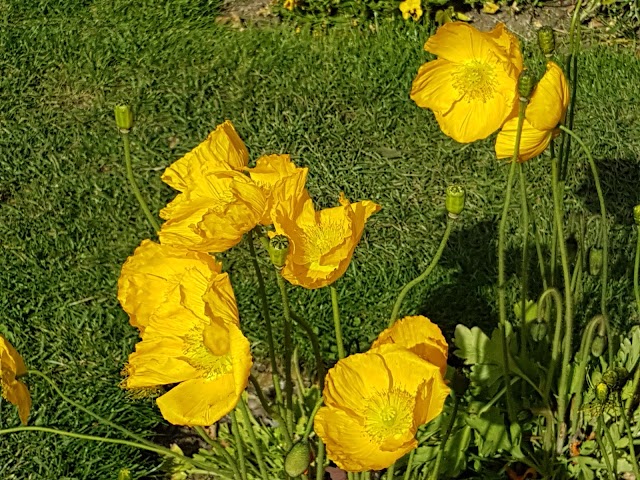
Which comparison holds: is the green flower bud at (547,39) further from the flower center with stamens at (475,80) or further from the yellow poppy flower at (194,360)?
the yellow poppy flower at (194,360)

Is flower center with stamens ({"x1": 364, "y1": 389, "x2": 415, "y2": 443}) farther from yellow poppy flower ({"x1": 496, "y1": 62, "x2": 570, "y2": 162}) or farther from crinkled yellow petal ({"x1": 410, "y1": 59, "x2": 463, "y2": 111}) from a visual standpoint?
crinkled yellow petal ({"x1": 410, "y1": 59, "x2": 463, "y2": 111})

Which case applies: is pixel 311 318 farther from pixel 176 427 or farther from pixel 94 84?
pixel 94 84

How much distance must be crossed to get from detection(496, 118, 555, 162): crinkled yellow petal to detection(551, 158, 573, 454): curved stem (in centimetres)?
4

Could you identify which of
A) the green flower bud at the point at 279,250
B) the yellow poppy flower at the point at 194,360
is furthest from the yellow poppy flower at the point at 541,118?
the yellow poppy flower at the point at 194,360

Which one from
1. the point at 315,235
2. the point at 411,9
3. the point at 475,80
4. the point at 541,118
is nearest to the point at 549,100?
the point at 541,118

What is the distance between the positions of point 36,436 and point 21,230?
33.5 inches

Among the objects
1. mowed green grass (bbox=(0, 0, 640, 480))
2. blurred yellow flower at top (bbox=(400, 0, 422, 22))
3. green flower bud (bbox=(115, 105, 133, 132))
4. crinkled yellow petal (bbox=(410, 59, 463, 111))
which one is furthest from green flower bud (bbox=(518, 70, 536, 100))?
blurred yellow flower at top (bbox=(400, 0, 422, 22))

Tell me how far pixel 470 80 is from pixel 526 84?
30cm

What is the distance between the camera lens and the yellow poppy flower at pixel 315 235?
151 centimetres

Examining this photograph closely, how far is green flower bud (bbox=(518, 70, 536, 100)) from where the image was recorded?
61.5 inches

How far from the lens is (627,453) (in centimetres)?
224

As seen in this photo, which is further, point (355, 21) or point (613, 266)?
point (355, 21)

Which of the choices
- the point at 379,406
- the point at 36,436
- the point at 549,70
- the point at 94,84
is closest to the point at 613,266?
the point at 549,70

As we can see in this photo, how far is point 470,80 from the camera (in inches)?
73.0
